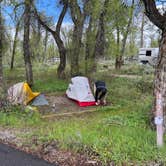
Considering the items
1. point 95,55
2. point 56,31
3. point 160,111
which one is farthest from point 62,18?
point 160,111

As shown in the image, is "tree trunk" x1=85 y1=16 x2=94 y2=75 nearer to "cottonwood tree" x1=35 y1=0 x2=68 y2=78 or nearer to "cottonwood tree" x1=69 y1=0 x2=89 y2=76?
"cottonwood tree" x1=69 y1=0 x2=89 y2=76

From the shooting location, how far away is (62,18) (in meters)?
14.9

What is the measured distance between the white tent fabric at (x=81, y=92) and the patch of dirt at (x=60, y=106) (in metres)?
0.22

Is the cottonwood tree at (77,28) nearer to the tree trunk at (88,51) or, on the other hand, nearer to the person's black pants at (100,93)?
the tree trunk at (88,51)

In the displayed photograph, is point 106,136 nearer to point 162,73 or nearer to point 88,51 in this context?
point 162,73

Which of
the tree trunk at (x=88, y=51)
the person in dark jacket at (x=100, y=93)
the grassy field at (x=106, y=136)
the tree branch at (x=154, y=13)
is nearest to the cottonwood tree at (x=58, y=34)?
the tree trunk at (x=88, y=51)

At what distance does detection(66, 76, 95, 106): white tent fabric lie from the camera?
31.4ft

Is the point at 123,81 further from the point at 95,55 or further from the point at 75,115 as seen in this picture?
the point at 75,115

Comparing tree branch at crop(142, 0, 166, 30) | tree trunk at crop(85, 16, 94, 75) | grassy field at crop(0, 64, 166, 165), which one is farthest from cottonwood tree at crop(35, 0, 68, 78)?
tree branch at crop(142, 0, 166, 30)

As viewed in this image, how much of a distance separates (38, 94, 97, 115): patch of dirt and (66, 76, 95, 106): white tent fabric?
216 millimetres

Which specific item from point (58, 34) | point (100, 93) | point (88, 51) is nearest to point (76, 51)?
point (88, 51)

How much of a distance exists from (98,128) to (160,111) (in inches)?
54.2

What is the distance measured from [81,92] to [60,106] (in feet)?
3.48

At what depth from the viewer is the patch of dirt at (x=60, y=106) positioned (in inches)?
333
